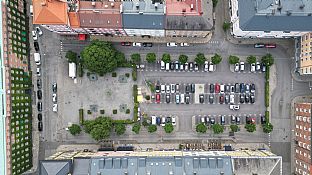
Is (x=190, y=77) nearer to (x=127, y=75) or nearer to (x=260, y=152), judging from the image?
(x=127, y=75)

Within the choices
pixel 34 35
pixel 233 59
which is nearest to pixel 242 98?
pixel 233 59

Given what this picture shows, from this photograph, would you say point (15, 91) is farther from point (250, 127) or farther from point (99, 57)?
point (250, 127)

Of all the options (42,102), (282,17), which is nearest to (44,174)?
(42,102)

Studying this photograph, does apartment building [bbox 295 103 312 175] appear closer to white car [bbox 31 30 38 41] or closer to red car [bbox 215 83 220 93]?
red car [bbox 215 83 220 93]

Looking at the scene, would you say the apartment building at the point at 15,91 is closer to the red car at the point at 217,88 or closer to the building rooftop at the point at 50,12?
the building rooftop at the point at 50,12

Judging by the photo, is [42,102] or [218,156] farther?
[42,102]

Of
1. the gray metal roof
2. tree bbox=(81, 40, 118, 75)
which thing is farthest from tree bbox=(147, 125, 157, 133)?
the gray metal roof

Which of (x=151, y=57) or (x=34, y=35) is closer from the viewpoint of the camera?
(x=151, y=57)

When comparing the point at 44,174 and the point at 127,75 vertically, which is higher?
the point at 127,75
